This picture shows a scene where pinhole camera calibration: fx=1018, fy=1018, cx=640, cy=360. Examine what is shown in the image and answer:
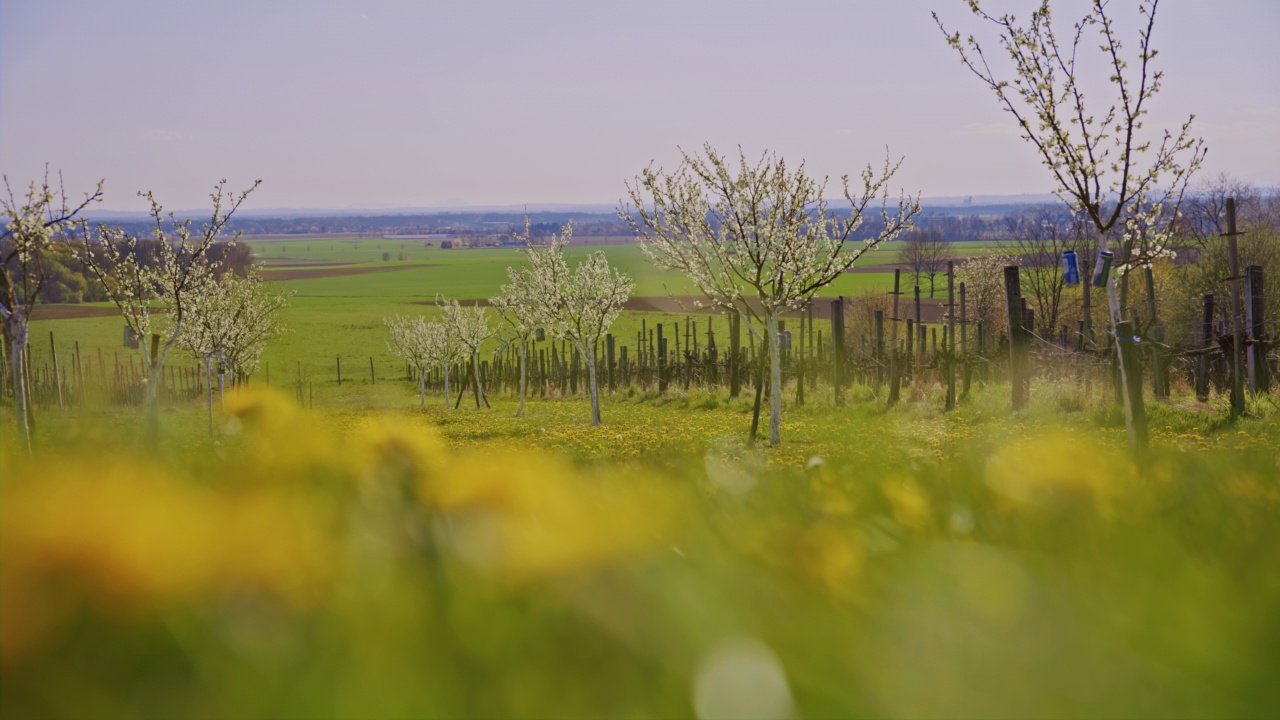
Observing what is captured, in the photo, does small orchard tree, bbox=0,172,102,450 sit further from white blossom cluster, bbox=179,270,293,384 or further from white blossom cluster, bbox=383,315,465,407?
white blossom cluster, bbox=383,315,465,407

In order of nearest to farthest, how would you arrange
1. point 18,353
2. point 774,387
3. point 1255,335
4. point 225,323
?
point 18,353 → point 774,387 → point 1255,335 → point 225,323

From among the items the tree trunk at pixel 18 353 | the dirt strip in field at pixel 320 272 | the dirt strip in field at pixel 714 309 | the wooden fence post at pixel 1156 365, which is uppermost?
the dirt strip in field at pixel 320 272

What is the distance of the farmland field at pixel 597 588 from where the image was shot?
829mm

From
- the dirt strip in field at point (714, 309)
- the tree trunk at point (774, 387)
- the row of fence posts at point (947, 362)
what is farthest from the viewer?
the dirt strip in field at point (714, 309)

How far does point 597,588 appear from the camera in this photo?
962 millimetres

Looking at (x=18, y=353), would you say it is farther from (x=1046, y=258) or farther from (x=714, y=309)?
(x=714, y=309)

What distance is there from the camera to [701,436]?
1838 cm

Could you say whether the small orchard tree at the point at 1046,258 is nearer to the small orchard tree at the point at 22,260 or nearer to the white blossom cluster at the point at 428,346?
the white blossom cluster at the point at 428,346

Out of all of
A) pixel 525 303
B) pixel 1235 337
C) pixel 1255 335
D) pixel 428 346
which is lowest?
pixel 428 346

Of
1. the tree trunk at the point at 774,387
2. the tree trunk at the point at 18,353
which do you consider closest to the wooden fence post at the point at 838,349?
the tree trunk at the point at 774,387

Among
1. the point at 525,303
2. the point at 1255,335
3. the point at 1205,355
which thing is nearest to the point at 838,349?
the point at 1205,355

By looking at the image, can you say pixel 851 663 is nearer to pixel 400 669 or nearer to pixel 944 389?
pixel 400 669

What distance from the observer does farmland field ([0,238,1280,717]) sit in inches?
32.6

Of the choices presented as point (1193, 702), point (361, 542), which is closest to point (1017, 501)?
point (1193, 702)
